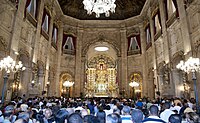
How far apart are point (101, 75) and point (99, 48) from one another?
5.54 m

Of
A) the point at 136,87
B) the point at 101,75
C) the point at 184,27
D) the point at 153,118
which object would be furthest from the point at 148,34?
the point at 153,118

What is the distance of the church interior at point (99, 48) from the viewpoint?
33.4 feet

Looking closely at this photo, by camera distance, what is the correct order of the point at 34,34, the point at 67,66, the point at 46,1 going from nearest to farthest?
1. the point at 34,34
2. the point at 46,1
3. the point at 67,66

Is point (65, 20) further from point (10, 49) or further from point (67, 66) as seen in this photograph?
point (10, 49)

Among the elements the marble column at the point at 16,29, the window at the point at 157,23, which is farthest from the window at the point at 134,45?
the marble column at the point at 16,29

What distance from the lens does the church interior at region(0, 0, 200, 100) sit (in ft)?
33.4

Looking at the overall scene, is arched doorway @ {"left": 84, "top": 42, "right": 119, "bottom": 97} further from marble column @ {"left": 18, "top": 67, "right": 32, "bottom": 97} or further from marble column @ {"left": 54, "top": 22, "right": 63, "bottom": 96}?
marble column @ {"left": 18, "top": 67, "right": 32, "bottom": 97}

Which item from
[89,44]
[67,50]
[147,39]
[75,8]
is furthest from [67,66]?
[147,39]

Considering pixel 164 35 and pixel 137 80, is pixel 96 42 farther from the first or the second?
pixel 164 35

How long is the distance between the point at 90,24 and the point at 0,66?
1680 cm

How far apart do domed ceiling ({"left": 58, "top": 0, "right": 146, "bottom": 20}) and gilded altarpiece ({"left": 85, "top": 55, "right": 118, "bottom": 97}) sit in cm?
928

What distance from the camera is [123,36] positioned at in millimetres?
23000

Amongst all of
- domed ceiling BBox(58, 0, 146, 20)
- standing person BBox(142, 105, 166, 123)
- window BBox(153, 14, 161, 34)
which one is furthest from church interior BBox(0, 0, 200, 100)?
standing person BBox(142, 105, 166, 123)

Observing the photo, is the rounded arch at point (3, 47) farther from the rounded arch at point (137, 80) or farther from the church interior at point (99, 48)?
the rounded arch at point (137, 80)
